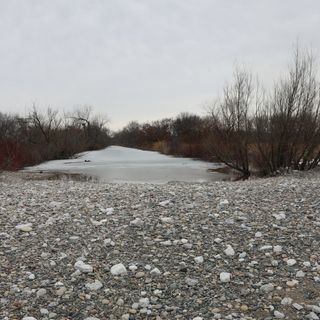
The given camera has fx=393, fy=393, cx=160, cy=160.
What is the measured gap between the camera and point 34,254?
196 inches

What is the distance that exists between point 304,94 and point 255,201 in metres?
12.5

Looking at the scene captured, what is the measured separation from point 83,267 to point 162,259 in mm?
954

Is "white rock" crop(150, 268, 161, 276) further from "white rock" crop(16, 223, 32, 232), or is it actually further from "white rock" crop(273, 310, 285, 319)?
"white rock" crop(16, 223, 32, 232)

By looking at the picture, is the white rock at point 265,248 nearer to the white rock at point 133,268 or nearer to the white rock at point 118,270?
the white rock at point 133,268

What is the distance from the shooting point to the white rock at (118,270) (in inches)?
175

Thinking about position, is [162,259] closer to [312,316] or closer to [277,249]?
[277,249]

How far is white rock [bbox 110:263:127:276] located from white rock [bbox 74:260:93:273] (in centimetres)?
26

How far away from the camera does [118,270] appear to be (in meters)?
4.49

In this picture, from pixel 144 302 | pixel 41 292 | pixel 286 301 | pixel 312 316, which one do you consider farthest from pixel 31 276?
pixel 312 316

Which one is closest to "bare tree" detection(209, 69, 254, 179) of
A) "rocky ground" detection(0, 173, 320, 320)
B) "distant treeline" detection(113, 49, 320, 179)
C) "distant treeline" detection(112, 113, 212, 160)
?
"distant treeline" detection(113, 49, 320, 179)

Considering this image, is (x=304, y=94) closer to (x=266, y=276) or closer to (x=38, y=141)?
(x=266, y=276)

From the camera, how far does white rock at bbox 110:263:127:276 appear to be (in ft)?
14.6

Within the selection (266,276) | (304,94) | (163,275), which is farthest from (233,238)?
(304,94)

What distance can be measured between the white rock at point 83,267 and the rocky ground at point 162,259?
0.02m
